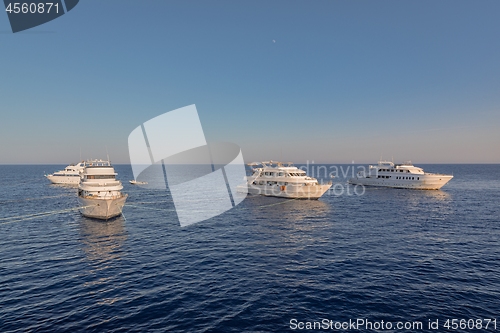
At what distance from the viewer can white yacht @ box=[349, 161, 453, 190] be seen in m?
91.6

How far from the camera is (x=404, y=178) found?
3836 inches

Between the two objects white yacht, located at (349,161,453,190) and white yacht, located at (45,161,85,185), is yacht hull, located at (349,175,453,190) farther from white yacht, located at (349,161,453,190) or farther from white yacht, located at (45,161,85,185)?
white yacht, located at (45,161,85,185)

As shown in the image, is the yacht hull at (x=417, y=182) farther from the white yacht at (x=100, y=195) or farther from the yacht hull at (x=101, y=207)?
the yacht hull at (x=101, y=207)

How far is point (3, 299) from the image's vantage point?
20453 millimetres

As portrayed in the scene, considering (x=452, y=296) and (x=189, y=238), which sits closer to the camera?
(x=452, y=296)

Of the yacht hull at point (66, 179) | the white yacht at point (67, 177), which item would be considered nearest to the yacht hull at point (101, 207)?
the white yacht at point (67, 177)

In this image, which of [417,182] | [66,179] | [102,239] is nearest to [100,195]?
[102,239]

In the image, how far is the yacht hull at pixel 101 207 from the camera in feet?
151

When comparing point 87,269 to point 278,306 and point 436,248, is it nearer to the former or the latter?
point 278,306

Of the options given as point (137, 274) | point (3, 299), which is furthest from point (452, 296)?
point (3, 299)

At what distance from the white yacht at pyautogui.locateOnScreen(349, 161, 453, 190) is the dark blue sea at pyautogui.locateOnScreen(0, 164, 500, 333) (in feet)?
158

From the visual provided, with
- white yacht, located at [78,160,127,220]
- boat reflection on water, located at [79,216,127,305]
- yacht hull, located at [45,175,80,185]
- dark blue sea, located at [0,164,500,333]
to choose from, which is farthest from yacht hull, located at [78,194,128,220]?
yacht hull, located at [45,175,80,185]

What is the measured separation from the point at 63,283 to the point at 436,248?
143ft

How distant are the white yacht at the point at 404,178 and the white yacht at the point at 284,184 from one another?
40.6 meters
